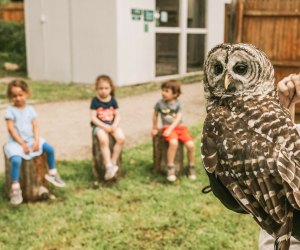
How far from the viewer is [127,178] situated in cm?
569

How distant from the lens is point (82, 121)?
8836mm

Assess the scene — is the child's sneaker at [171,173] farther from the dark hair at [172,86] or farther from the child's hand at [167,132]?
the dark hair at [172,86]

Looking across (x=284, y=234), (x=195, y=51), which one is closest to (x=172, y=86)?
(x=284, y=234)

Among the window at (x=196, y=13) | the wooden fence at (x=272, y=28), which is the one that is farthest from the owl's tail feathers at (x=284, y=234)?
the window at (x=196, y=13)

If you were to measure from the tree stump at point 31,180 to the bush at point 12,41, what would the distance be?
12.3 m

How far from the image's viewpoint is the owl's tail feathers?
1.81 meters

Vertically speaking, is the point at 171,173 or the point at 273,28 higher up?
the point at 273,28

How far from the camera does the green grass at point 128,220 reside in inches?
164

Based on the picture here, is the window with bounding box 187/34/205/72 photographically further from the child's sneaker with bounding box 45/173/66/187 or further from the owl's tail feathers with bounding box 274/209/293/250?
the owl's tail feathers with bounding box 274/209/293/250

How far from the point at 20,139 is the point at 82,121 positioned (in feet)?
12.6

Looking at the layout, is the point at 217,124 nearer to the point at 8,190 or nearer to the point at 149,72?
the point at 8,190

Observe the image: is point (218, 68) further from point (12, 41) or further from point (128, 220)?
point (12, 41)

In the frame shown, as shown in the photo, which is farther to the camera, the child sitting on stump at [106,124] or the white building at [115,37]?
the white building at [115,37]

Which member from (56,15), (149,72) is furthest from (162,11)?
(56,15)
